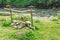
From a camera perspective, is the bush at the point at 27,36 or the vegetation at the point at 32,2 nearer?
the bush at the point at 27,36

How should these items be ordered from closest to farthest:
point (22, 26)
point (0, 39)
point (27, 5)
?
1. point (0, 39)
2. point (22, 26)
3. point (27, 5)

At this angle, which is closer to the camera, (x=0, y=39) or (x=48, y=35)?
(x=0, y=39)

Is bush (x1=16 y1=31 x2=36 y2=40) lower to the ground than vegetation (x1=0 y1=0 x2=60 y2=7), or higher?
higher

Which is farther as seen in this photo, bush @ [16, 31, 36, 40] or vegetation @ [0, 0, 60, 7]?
vegetation @ [0, 0, 60, 7]

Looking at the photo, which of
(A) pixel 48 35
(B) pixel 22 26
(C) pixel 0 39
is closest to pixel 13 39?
(C) pixel 0 39

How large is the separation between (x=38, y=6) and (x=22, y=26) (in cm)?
3662

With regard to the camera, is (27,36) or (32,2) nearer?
(27,36)

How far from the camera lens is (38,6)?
53938 mm

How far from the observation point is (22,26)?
57.8 feet

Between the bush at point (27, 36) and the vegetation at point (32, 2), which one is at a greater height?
the bush at point (27, 36)

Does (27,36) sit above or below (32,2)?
above

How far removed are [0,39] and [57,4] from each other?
133 ft

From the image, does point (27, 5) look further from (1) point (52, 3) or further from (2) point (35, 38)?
(2) point (35, 38)

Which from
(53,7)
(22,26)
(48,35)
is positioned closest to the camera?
(48,35)
